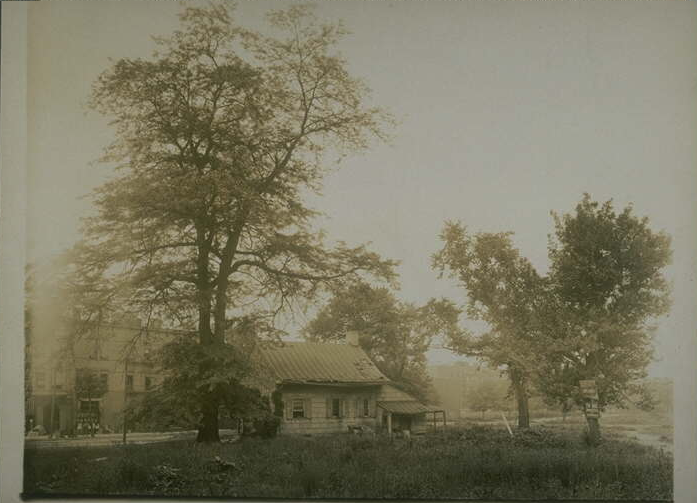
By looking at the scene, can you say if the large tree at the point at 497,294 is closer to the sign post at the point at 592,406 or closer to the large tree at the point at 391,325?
the large tree at the point at 391,325

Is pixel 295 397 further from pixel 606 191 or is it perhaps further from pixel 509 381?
pixel 606 191

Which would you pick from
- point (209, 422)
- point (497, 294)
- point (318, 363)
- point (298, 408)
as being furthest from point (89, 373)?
point (497, 294)

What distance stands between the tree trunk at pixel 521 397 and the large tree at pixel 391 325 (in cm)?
67

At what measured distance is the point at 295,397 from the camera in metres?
6.10

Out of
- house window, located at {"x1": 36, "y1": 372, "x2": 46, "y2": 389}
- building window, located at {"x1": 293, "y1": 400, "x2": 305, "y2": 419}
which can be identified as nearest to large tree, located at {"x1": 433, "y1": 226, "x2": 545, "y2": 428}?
building window, located at {"x1": 293, "y1": 400, "x2": 305, "y2": 419}

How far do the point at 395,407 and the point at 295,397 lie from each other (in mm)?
931

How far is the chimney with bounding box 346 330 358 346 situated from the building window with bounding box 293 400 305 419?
72 cm

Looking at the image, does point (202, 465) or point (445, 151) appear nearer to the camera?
point (202, 465)

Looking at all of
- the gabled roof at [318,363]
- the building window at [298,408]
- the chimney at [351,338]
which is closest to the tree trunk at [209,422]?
the gabled roof at [318,363]

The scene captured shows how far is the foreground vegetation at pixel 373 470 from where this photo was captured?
19.0 feet

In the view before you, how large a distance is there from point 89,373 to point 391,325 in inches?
110

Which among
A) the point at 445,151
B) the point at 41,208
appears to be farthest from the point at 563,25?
the point at 41,208

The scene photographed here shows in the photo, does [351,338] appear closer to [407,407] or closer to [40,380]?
[407,407]

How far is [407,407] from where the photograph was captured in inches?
239
